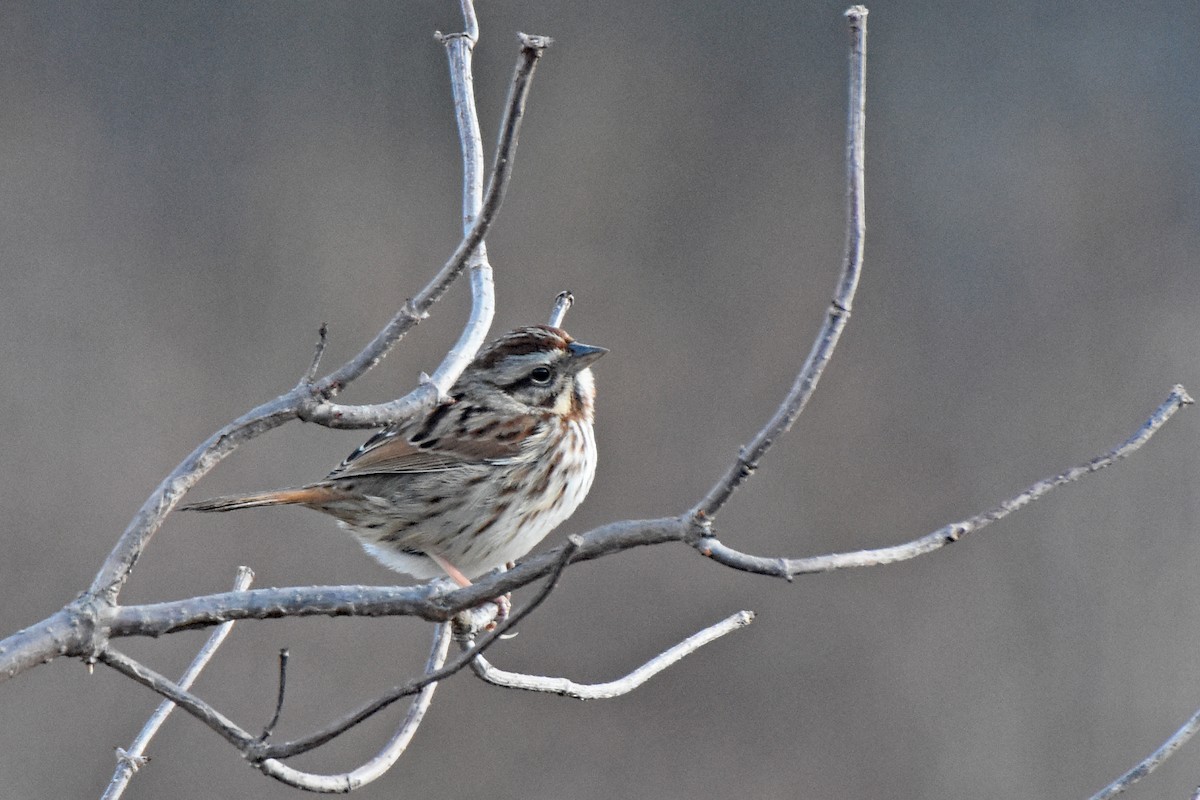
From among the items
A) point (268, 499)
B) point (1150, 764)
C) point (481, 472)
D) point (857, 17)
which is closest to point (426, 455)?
point (481, 472)

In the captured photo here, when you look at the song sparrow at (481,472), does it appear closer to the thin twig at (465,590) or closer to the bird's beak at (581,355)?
the bird's beak at (581,355)

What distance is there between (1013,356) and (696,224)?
1645mm

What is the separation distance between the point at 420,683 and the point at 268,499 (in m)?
1.21

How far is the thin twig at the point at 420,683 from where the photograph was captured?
6.19 ft

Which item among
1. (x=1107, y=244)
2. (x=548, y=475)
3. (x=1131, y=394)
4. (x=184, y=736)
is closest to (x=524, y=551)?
(x=548, y=475)

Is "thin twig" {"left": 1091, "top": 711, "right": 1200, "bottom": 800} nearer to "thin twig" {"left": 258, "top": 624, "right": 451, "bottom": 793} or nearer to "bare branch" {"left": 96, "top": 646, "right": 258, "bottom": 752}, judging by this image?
"thin twig" {"left": 258, "top": 624, "right": 451, "bottom": 793}

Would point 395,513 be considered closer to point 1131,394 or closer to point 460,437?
point 460,437

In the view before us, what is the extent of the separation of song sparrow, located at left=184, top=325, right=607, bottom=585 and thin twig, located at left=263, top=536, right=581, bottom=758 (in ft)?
4.71

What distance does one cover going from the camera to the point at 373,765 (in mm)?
2547

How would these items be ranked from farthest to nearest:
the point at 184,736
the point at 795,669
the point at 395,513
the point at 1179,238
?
the point at 1179,238
the point at 795,669
the point at 184,736
the point at 395,513

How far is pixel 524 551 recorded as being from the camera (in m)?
3.61

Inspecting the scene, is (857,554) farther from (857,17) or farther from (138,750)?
(138,750)

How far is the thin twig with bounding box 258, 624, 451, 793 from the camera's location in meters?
2.23

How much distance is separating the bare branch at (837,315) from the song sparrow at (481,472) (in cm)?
158
